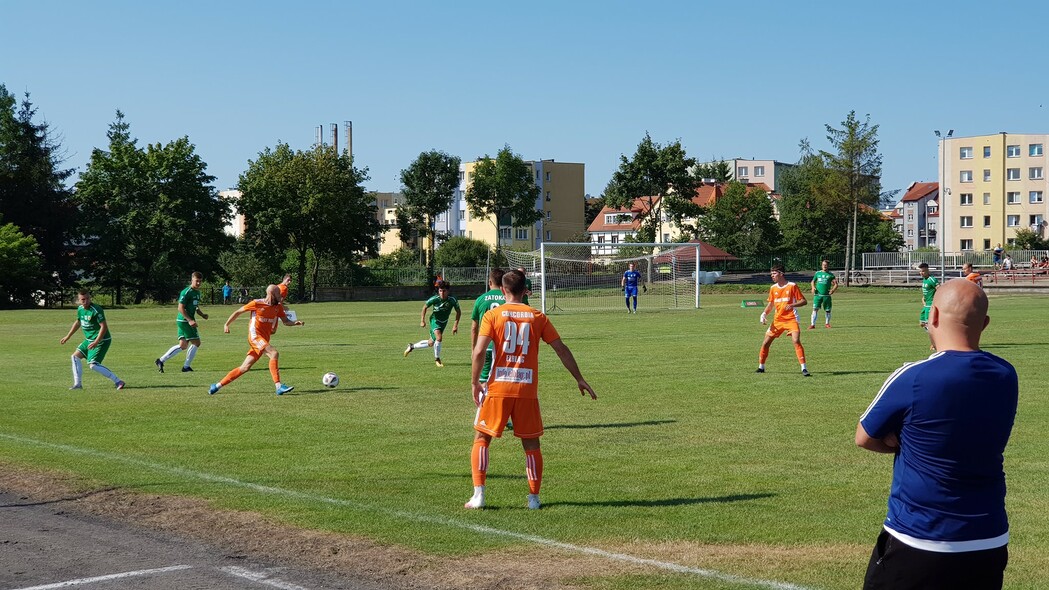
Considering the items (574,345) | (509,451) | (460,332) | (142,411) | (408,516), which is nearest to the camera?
(408,516)

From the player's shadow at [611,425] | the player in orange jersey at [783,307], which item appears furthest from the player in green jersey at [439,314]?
the player's shadow at [611,425]

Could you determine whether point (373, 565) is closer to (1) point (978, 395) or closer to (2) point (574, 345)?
(1) point (978, 395)

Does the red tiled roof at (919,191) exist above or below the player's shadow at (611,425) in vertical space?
above

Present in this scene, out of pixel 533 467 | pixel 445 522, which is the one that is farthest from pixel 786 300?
pixel 445 522

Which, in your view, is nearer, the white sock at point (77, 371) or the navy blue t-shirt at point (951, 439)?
the navy blue t-shirt at point (951, 439)

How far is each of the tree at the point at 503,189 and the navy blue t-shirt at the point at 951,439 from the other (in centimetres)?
9762

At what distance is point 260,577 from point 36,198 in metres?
76.1

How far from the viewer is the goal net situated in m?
54.4

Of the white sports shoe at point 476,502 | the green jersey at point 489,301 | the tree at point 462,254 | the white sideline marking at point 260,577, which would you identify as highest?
the tree at point 462,254

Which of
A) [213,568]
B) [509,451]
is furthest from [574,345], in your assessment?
[213,568]

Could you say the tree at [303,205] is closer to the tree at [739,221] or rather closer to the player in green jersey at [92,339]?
the tree at [739,221]

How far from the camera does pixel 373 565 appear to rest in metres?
7.15

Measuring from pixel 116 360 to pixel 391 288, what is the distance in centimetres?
5800

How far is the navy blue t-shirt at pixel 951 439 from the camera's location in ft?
12.8
